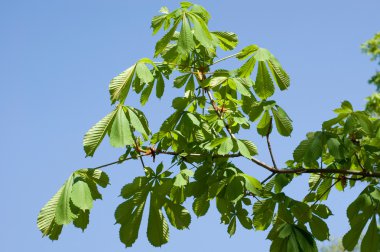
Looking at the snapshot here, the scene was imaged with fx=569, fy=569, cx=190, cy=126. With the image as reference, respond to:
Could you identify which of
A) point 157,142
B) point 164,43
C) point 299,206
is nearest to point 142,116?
point 157,142

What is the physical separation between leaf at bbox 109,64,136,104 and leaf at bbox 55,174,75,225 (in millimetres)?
510

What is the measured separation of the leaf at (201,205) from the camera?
3045 millimetres

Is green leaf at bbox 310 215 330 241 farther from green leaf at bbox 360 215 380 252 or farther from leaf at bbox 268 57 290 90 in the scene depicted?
leaf at bbox 268 57 290 90

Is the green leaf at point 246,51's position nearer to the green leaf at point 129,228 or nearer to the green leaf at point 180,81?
the green leaf at point 180,81

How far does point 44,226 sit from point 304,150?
1.34m

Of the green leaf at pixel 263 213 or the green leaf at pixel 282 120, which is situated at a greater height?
the green leaf at pixel 282 120

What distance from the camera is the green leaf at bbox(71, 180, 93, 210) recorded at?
2689mm

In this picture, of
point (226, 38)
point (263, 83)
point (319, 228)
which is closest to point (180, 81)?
point (226, 38)

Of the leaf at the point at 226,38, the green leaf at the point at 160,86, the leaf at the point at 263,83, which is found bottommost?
the leaf at the point at 263,83

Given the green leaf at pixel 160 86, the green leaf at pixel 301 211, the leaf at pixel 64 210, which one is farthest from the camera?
the green leaf at pixel 160 86

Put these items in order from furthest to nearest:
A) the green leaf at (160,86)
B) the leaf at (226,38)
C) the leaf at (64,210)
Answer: the leaf at (226,38), the green leaf at (160,86), the leaf at (64,210)

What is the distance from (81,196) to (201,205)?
0.67 metres

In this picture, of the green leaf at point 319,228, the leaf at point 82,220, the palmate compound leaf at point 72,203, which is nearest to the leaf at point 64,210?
the palmate compound leaf at point 72,203

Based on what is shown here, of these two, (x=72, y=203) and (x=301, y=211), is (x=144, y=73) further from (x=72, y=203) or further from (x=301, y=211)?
(x=301, y=211)
